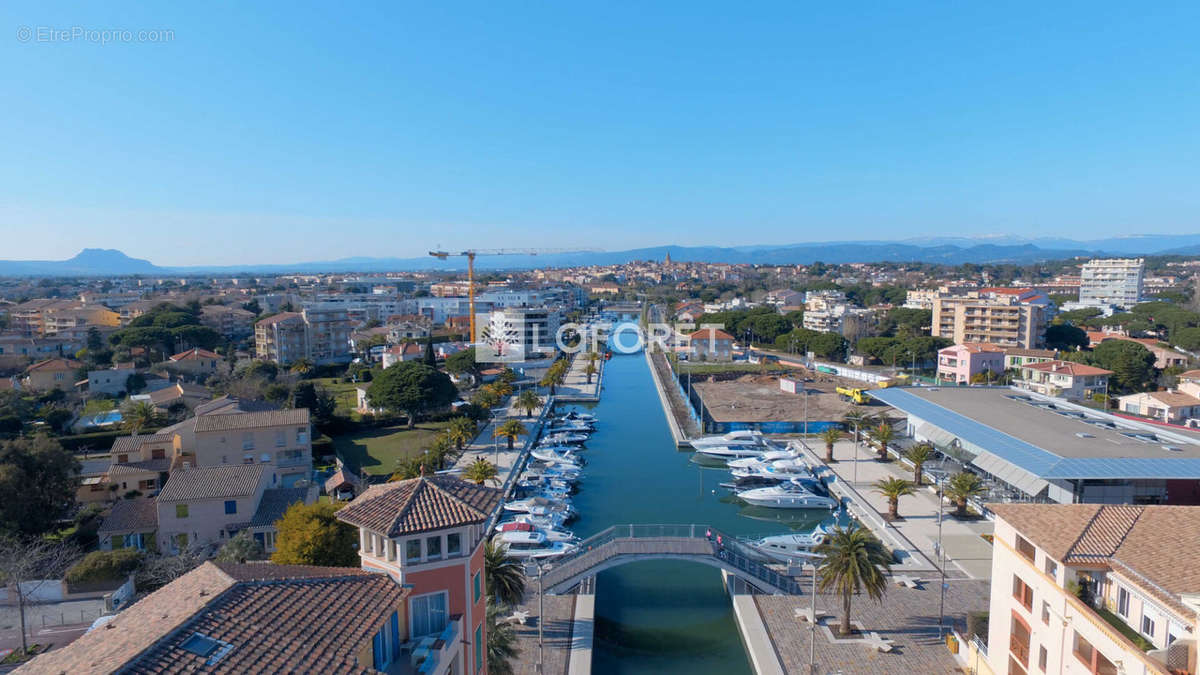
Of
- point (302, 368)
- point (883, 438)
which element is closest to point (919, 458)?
point (883, 438)

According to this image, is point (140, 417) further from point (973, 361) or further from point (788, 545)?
point (973, 361)

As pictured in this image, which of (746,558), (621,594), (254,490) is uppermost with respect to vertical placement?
(254,490)

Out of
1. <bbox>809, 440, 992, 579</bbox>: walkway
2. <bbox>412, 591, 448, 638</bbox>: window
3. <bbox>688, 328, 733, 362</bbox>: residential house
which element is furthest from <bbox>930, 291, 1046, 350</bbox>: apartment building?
<bbox>412, 591, 448, 638</bbox>: window

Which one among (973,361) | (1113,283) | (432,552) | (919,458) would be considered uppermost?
(1113,283)

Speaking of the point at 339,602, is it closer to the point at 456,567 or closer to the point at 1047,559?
the point at 456,567

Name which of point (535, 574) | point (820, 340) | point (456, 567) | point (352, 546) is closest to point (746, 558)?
Result: point (535, 574)

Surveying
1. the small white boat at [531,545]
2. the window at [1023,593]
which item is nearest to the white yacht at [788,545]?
the small white boat at [531,545]

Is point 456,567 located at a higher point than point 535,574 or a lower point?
higher

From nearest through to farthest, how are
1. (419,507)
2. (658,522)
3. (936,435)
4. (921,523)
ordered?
1. (419,507)
2. (921,523)
3. (658,522)
4. (936,435)
